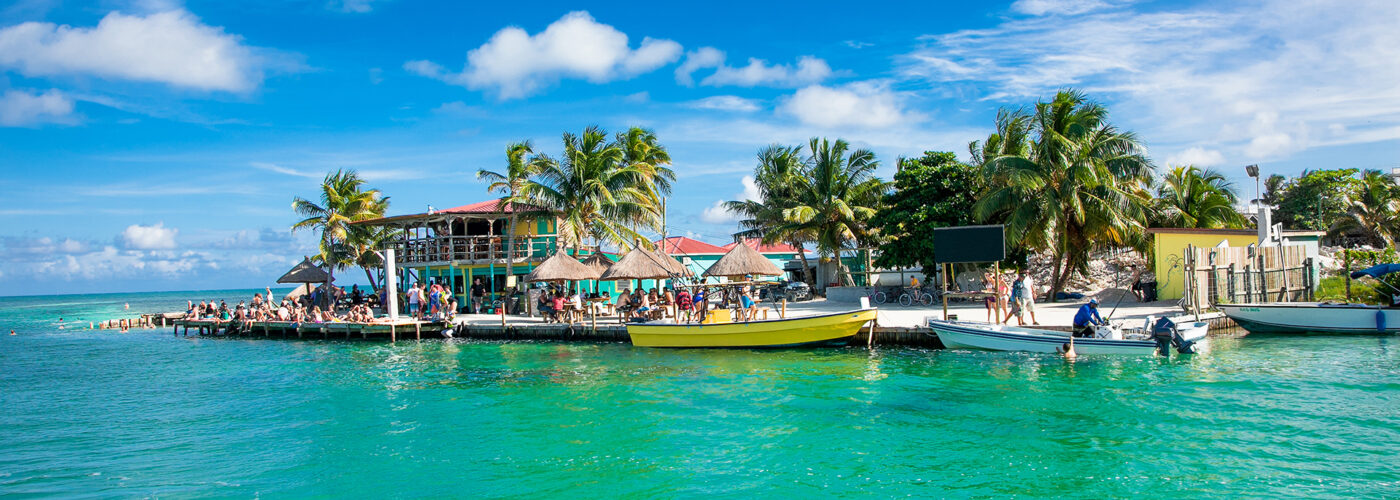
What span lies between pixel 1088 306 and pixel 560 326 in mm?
14279

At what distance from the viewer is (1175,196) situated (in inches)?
1232

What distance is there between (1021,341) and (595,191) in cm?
1595

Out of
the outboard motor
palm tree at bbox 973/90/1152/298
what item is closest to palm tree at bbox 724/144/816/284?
palm tree at bbox 973/90/1152/298

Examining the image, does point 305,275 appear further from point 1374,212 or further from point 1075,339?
point 1374,212

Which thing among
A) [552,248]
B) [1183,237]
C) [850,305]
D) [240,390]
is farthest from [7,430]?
[1183,237]

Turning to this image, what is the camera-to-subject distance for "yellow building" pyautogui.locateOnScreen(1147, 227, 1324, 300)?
77.4 feet

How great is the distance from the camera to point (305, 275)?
35531mm

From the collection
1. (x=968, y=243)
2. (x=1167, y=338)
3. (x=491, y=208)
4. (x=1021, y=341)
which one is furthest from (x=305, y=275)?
(x=1167, y=338)

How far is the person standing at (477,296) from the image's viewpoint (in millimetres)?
30188

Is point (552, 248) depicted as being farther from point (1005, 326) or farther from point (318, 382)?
point (1005, 326)

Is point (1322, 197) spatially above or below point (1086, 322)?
above

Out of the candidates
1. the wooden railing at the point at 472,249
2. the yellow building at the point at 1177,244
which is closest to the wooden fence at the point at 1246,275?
the yellow building at the point at 1177,244

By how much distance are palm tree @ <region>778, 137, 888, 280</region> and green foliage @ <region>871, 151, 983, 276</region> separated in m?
2.62

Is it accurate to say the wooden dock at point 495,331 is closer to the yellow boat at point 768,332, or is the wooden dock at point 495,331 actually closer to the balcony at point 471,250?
the yellow boat at point 768,332
